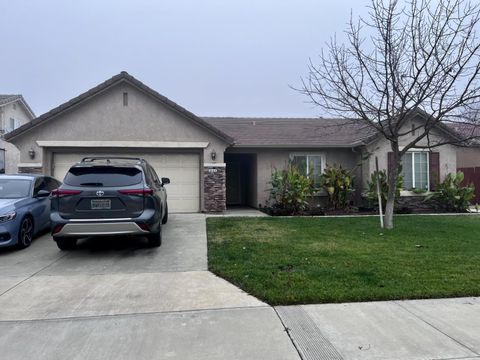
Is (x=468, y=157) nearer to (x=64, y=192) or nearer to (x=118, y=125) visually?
(x=118, y=125)

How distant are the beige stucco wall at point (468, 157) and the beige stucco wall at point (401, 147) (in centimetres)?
610

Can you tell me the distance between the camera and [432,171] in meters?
16.3

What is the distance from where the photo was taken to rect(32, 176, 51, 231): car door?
378 inches

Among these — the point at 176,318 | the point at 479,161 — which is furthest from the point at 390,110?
the point at 479,161

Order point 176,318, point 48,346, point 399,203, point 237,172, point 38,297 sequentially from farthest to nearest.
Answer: point 237,172
point 399,203
point 38,297
point 176,318
point 48,346

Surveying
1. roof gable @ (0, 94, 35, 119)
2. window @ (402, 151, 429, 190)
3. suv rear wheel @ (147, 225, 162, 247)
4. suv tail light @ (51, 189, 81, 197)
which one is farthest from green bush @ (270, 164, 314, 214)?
Answer: roof gable @ (0, 94, 35, 119)

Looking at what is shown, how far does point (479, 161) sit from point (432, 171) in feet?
24.3

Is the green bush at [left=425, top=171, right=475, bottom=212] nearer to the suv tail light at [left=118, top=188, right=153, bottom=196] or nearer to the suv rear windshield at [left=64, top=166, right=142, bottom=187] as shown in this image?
the suv tail light at [left=118, top=188, right=153, bottom=196]

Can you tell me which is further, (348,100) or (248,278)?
(348,100)

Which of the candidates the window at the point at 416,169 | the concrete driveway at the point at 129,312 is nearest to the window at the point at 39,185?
the concrete driveway at the point at 129,312

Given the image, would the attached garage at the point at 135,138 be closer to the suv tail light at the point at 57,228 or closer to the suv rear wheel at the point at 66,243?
the suv rear wheel at the point at 66,243

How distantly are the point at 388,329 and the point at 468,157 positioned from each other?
20.6 m

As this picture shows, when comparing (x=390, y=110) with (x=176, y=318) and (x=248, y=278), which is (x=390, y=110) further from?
(x=176, y=318)

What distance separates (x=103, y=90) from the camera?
1418cm
